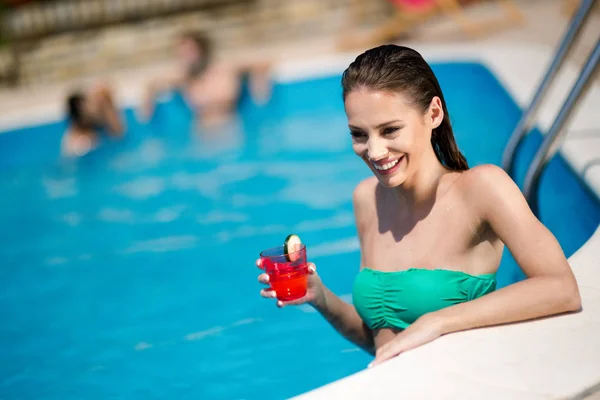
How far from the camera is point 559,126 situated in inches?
125

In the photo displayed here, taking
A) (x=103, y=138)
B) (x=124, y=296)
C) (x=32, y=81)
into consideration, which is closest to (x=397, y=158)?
(x=124, y=296)

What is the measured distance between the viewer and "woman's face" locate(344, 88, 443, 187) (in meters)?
2.42

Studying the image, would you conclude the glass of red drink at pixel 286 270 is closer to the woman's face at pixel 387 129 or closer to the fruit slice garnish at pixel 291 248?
the fruit slice garnish at pixel 291 248

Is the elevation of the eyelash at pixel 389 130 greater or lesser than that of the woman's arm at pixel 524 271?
greater

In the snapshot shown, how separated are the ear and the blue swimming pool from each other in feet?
4.64

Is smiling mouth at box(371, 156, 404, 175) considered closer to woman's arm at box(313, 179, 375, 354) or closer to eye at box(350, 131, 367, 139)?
eye at box(350, 131, 367, 139)

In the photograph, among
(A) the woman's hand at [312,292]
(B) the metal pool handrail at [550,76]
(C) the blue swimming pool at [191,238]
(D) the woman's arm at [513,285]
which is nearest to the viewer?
(D) the woman's arm at [513,285]

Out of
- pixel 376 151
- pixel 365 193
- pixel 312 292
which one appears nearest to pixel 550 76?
pixel 365 193

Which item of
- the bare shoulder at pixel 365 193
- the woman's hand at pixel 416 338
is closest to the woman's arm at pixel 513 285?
the woman's hand at pixel 416 338

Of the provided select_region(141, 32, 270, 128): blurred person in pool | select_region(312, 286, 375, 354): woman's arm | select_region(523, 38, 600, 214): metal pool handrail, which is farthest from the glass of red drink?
select_region(141, 32, 270, 128): blurred person in pool

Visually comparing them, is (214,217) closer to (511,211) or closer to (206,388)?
(206,388)

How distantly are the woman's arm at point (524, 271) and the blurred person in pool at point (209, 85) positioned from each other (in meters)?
6.16

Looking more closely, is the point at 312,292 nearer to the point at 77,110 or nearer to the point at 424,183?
the point at 424,183

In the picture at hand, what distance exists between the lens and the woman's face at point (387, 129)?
7.95 ft
